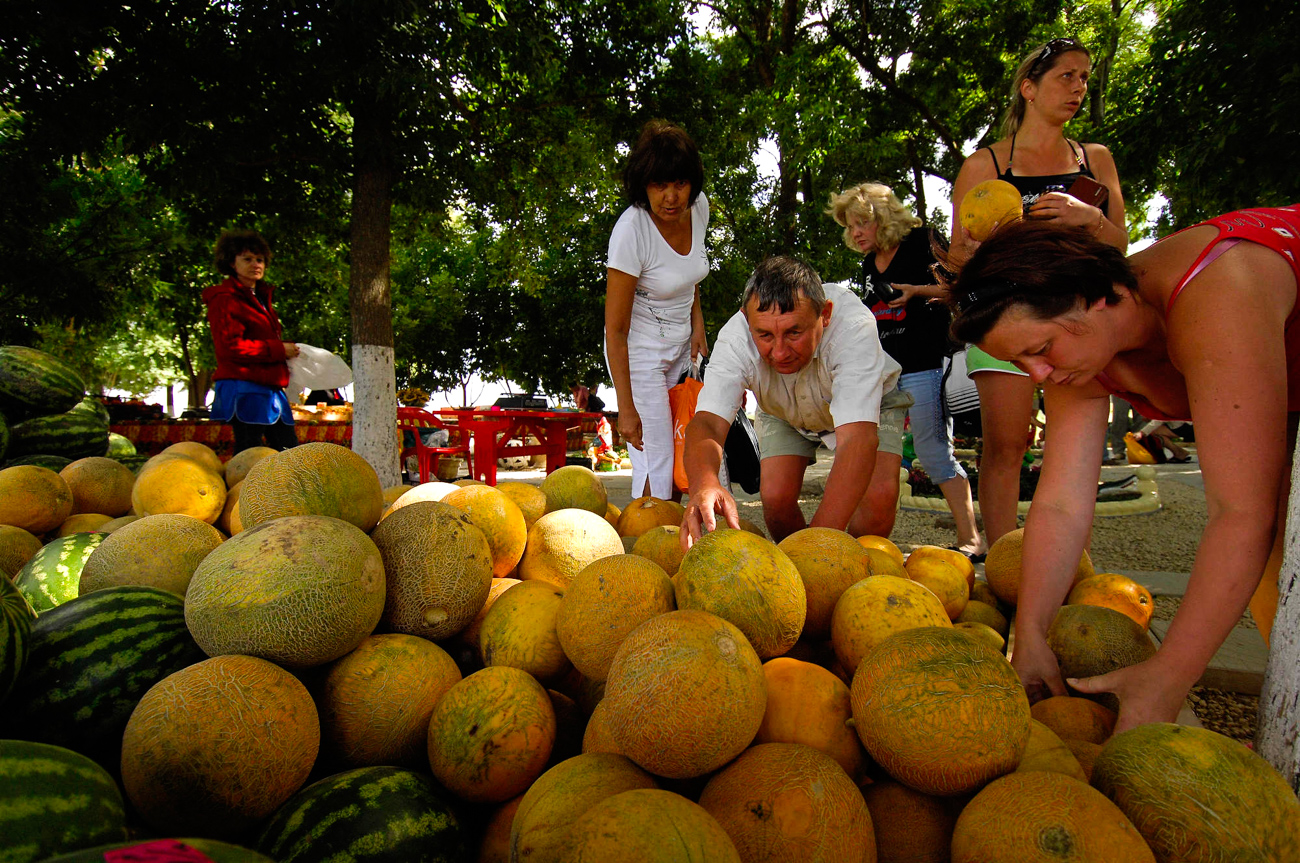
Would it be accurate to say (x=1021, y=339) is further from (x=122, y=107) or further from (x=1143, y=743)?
(x=122, y=107)

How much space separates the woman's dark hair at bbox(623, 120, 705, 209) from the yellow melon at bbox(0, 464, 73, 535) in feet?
9.88

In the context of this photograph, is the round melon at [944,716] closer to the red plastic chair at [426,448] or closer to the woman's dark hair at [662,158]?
the woman's dark hair at [662,158]

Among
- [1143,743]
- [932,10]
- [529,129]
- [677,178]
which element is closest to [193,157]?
[529,129]

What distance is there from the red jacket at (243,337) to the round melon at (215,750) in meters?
4.09

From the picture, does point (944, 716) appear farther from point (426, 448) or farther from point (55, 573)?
point (426, 448)

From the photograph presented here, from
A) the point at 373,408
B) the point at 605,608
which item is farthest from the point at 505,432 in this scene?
the point at 605,608

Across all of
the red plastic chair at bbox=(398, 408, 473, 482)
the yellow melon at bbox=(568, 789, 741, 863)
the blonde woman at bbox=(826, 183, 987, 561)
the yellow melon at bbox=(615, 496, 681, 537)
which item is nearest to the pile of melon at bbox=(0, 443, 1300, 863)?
the yellow melon at bbox=(568, 789, 741, 863)

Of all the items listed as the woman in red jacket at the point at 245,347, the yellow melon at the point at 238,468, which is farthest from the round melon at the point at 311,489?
the woman in red jacket at the point at 245,347

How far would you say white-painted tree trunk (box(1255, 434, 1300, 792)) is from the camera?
1319mm

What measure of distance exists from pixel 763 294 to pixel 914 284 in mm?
1804

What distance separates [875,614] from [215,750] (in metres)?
1.38

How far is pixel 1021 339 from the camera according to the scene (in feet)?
5.48

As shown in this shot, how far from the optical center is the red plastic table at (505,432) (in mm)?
8195

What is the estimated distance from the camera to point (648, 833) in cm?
95
